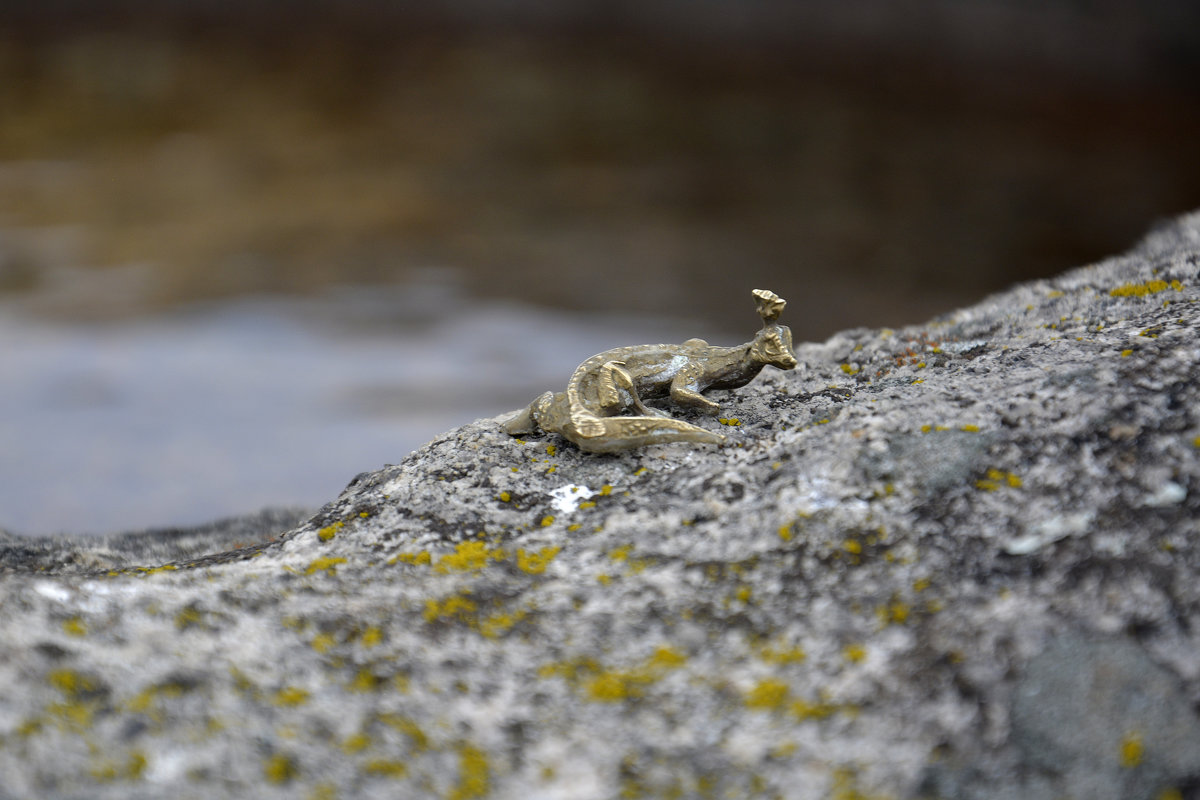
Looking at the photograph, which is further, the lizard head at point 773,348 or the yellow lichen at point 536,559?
the lizard head at point 773,348

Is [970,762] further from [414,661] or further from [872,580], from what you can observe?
[414,661]

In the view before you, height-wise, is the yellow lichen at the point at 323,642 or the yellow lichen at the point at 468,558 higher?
the yellow lichen at the point at 468,558

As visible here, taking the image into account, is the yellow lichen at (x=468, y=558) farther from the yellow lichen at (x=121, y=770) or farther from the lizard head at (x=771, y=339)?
the lizard head at (x=771, y=339)

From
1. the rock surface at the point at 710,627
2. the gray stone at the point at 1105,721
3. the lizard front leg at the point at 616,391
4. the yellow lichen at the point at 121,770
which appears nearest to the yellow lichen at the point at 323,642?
the rock surface at the point at 710,627

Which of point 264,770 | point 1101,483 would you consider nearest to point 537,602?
point 264,770

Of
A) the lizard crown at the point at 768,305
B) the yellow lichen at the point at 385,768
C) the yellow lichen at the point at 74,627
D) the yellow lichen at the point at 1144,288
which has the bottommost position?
the yellow lichen at the point at 385,768

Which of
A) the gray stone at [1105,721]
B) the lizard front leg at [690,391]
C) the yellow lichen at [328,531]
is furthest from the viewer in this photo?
the lizard front leg at [690,391]

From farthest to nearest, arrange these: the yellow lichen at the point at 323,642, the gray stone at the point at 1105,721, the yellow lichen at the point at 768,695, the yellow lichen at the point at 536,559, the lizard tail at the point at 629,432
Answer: the lizard tail at the point at 629,432 < the yellow lichen at the point at 536,559 < the yellow lichen at the point at 323,642 < the yellow lichen at the point at 768,695 < the gray stone at the point at 1105,721
